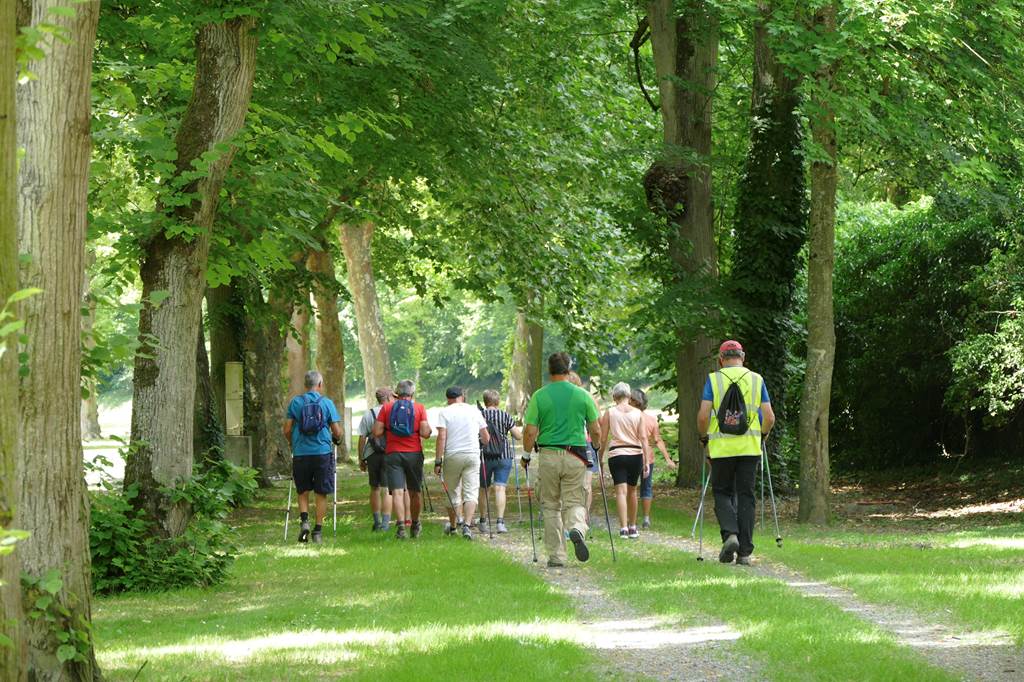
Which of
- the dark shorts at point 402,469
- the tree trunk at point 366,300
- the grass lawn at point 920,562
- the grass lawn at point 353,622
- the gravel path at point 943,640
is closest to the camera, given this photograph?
the gravel path at point 943,640

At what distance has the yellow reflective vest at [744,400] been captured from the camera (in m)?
12.5

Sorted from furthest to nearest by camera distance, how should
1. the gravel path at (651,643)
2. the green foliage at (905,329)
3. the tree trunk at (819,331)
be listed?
the green foliage at (905,329)
the tree trunk at (819,331)
the gravel path at (651,643)

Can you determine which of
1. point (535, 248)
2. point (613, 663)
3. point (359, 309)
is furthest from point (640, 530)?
point (359, 309)

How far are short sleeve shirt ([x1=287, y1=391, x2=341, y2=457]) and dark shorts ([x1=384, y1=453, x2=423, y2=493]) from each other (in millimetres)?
761

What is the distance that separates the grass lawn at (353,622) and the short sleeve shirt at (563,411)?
1.32 metres

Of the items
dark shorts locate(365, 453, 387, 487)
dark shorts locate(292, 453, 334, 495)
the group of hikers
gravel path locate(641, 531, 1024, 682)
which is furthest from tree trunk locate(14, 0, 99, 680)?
dark shorts locate(365, 453, 387, 487)

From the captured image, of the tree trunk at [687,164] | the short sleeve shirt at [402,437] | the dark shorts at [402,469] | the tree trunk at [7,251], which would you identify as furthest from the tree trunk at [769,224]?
the tree trunk at [7,251]

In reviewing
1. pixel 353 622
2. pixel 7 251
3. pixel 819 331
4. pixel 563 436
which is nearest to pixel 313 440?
pixel 563 436

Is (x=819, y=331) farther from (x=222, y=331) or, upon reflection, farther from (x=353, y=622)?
(x=222, y=331)

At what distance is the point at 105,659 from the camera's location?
335 inches

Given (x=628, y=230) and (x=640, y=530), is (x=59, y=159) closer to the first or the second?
(x=640, y=530)

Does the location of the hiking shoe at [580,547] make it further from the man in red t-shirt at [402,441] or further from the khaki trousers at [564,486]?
the man in red t-shirt at [402,441]

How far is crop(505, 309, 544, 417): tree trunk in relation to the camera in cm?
3722

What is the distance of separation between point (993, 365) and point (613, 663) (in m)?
14.7
